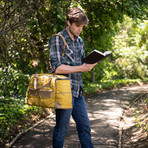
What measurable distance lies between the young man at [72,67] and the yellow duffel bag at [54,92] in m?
0.12

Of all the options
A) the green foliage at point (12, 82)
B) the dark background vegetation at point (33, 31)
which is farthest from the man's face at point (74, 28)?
the green foliage at point (12, 82)

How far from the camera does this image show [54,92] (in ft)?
8.98

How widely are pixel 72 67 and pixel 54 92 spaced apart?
1.15 feet

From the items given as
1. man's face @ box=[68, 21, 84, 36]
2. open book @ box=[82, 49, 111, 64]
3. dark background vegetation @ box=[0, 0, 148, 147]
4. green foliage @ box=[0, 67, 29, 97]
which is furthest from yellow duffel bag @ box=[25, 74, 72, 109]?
green foliage @ box=[0, 67, 29, 97]

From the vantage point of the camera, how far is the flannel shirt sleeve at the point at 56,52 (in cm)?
280

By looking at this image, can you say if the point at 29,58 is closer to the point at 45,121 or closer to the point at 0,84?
the point at 0,84

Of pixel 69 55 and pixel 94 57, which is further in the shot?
pixel 69 55

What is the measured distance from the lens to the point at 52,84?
2.77 metres

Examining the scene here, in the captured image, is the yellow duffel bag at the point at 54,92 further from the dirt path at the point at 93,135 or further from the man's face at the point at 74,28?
the dirt path at the point at 93,135

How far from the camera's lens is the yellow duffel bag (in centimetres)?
271

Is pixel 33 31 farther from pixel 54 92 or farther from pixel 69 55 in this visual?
pixel 54 92

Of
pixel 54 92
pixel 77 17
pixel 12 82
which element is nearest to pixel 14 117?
pixel 12 82

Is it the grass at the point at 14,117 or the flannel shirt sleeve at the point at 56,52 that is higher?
the flannel shirt sleeve at the point at 56,52

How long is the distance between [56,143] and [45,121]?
3.88 metres
